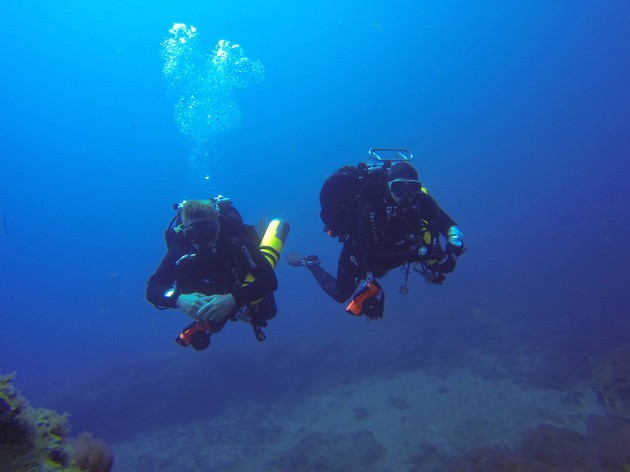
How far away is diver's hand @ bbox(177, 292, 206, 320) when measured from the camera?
158 inches

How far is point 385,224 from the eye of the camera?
5125mm

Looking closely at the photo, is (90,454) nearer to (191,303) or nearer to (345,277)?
(191,303)

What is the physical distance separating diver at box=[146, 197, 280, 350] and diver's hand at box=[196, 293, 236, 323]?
0.02 meters

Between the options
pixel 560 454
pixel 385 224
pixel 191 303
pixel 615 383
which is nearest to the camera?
pixel 191 303

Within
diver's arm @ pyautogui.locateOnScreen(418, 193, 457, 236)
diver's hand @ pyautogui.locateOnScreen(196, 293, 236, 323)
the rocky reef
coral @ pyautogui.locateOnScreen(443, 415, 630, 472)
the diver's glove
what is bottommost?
the rocky reef

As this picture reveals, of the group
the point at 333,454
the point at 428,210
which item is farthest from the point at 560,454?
the point at 428,210

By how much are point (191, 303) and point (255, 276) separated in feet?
2.77

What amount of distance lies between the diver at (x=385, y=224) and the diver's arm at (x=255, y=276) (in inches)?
61.5

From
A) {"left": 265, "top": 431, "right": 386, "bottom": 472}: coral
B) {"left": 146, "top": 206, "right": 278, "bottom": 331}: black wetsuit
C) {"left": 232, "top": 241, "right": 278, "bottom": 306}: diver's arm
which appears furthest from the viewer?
{"left": 265, "top": 431, "right": 386, "bottom": 472}: coral

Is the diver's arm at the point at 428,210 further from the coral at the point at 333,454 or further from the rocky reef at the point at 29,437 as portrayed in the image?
the coral at the point at 333,454

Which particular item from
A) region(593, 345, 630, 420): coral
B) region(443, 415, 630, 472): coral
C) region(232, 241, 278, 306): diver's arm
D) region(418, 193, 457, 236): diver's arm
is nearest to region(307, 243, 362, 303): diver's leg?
region(418, 193, 457, 236): diver's arm

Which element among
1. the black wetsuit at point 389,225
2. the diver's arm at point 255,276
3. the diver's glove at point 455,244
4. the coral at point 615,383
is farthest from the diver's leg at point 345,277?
the coral at point 615,383

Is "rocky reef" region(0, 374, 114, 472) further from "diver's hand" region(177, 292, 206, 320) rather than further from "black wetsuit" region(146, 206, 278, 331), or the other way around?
"black wetsuit" region(146, 206, 278, 331)

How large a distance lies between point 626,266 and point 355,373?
27.7 metres
